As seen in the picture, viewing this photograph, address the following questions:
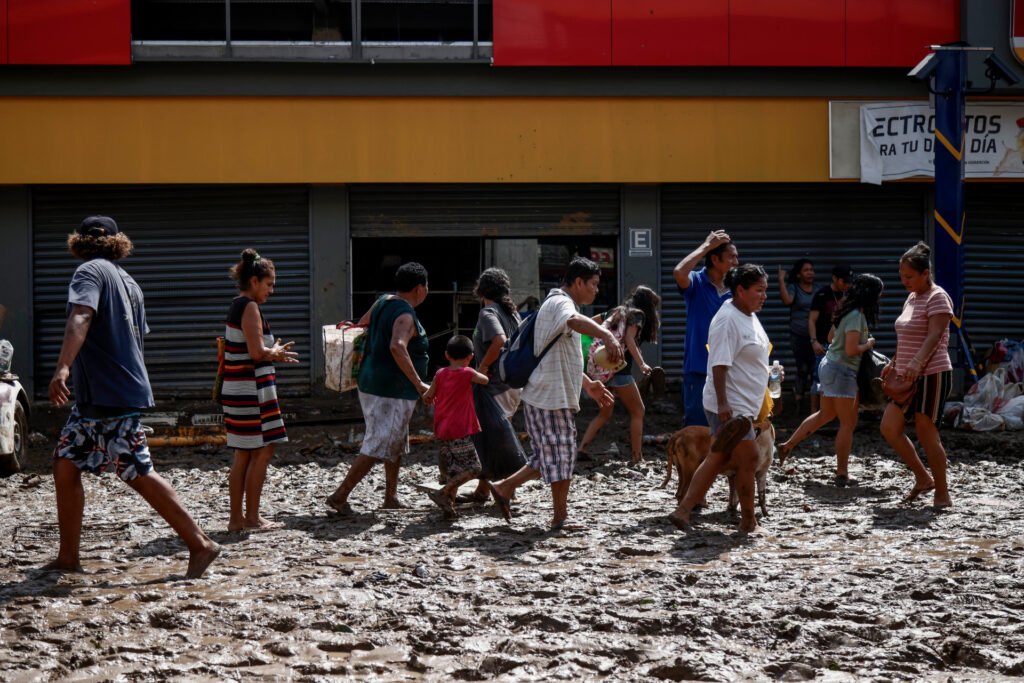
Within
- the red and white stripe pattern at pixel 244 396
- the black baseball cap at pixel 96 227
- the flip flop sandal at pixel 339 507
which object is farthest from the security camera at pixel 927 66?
the black baseball cap at pixel 96 227

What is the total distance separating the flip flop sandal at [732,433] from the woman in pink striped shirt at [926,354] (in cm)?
168

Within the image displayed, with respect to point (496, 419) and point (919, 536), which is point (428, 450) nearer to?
point (496, 419)

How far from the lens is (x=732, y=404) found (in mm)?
7465

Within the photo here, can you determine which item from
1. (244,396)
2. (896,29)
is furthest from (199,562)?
(896,29)

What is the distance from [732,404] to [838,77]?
1028 centimetres

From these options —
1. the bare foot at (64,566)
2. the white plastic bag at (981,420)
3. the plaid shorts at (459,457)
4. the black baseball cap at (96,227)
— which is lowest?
the white plastic bag at (981,420)

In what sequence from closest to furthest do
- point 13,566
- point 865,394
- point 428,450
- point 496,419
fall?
point 13,566
point 496,419
point 865,394
point 428,450

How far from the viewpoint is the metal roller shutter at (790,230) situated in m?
16.7

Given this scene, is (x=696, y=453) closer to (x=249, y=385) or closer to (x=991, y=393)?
(x=249, y=385)

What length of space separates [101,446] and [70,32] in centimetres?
1092

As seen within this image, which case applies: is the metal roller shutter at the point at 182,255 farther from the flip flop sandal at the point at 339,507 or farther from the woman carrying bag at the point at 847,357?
the woman carrying bag at the point at 847,357

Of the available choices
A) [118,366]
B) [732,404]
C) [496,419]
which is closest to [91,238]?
[118,366]

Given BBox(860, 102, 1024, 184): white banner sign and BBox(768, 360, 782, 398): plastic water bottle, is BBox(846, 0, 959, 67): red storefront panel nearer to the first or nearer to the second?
BBox(860, 102, 1024, 184): white banner sign

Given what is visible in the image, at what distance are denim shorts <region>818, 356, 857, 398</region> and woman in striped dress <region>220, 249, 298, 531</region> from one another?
14.2ft
